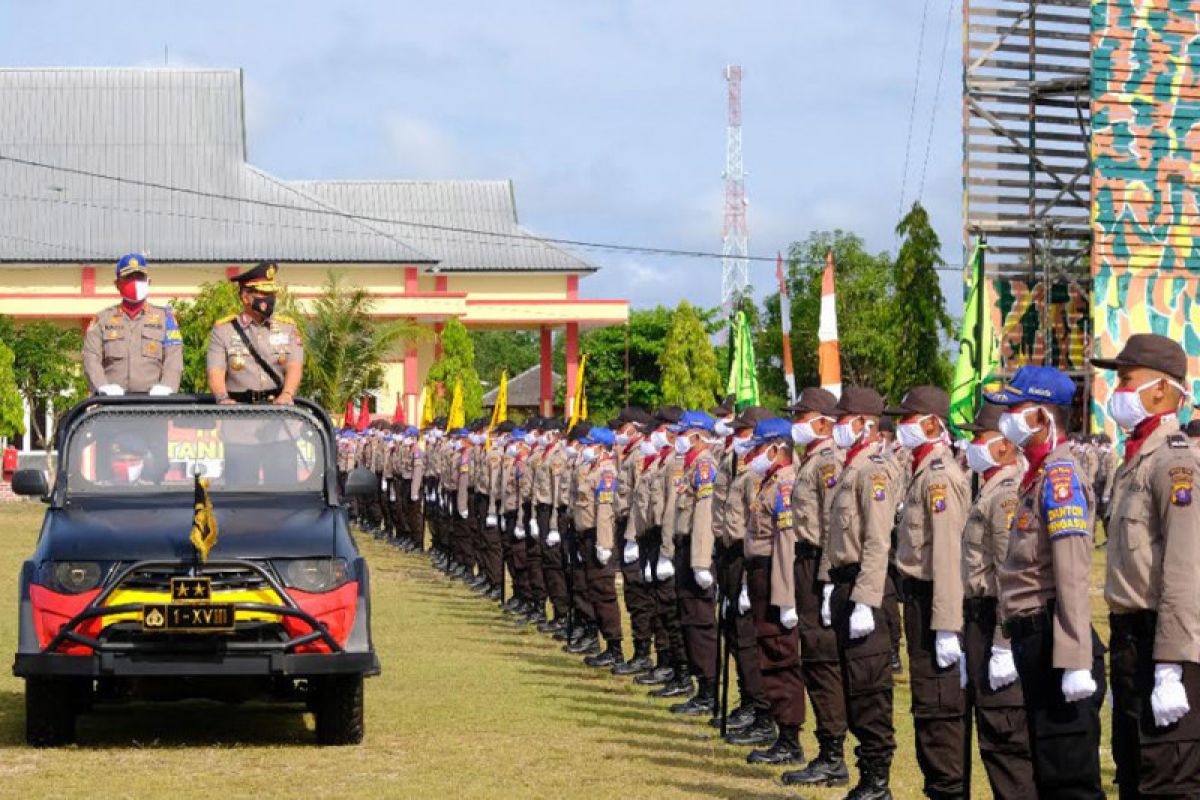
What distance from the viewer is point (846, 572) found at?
10.9m

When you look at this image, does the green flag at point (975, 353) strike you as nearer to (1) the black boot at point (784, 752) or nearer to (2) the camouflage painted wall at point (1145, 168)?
(1) the black boot at point (784, 752)

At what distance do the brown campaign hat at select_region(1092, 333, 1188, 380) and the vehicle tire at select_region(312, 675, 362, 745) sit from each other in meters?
5.65

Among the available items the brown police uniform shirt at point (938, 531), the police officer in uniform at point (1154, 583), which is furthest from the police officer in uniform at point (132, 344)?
the police officer in uniform at point (1154, 583)

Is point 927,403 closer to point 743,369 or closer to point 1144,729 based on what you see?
point 1144,729

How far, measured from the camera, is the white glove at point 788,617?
485 inches

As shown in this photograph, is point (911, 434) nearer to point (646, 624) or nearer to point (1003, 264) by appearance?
point (646, 624)

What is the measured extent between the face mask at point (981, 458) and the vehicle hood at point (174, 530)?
392cm

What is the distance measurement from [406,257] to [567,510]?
41968 millimetres

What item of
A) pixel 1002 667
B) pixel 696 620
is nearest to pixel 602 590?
pixel 696 620

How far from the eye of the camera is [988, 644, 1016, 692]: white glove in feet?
28.3

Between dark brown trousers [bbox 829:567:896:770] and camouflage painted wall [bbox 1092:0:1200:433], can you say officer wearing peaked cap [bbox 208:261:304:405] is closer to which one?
dark brown trousers [bbox 829:567:896:770]

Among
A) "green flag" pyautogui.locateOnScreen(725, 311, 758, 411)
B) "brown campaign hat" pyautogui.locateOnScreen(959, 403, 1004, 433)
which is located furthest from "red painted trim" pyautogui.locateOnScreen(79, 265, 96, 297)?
"brown campaign hat" pyautogui.locateOnScreen(959, 403, 1004, 433)

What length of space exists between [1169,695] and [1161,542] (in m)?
0.56

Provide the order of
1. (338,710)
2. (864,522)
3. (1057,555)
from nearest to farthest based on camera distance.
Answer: (1057,555) < (864,522) < (338,710)
